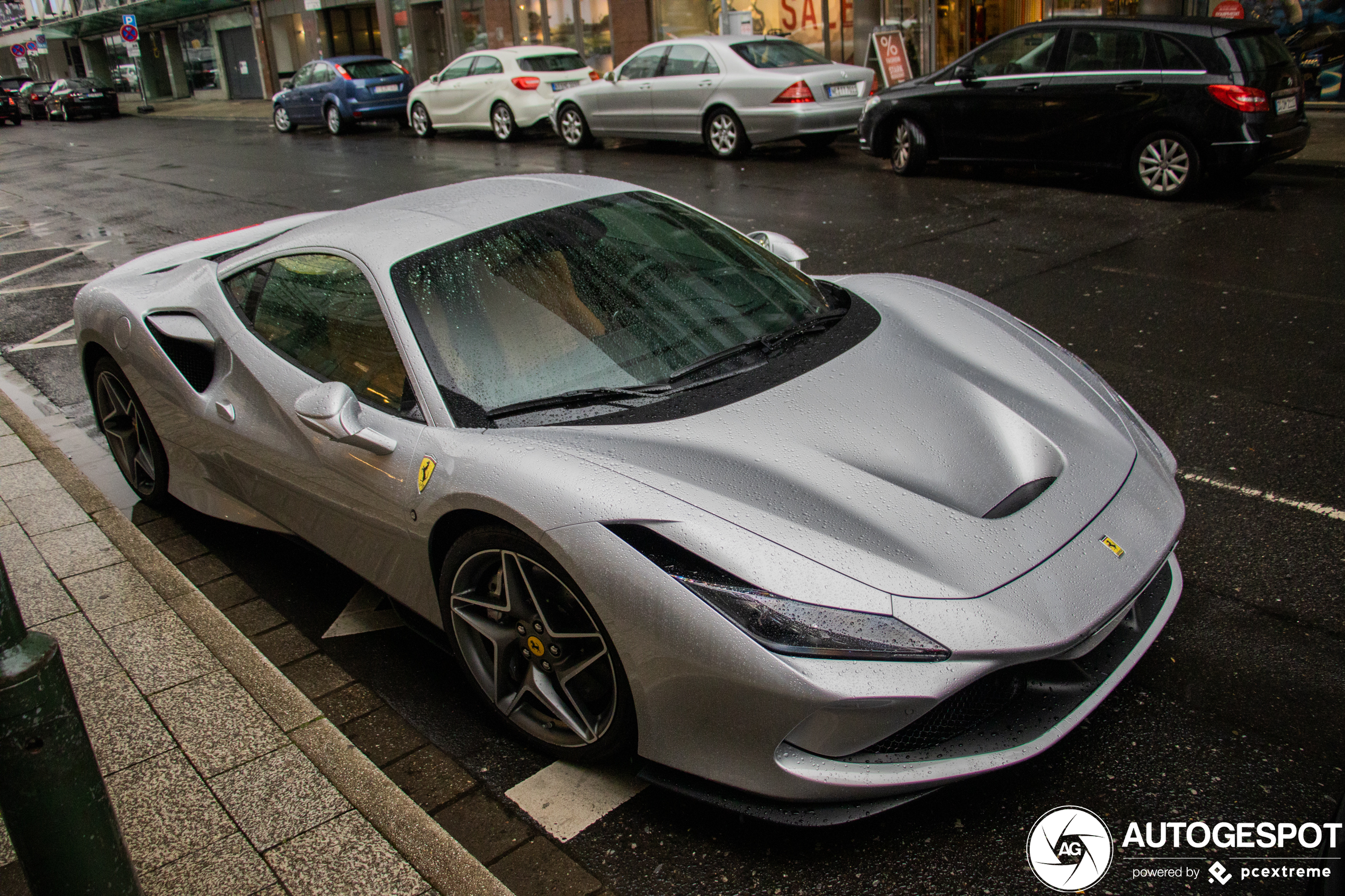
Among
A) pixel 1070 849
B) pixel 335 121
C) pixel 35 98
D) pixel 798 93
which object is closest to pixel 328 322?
pixel 1070 849

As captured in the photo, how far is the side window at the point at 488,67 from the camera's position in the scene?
18.2 meters

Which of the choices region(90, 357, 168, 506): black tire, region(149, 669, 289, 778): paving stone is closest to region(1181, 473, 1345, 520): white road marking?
region(149, 669, 289, 778): paving stone

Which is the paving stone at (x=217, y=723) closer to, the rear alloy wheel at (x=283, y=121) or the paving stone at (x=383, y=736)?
the paving stone at (x=383, y=736)

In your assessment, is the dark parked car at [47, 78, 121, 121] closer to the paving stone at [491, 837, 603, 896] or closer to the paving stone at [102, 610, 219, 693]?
the paving stone at [102, 610, 219, 693]

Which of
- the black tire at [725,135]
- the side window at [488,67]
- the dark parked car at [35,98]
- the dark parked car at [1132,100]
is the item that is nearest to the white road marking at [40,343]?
the dark parked car at [1132,100]

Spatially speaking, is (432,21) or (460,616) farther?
(432,21)

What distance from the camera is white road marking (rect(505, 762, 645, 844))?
2.76m

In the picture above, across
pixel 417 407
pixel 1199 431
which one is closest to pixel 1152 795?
pixel 417 407

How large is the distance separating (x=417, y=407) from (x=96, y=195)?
14.5 meters

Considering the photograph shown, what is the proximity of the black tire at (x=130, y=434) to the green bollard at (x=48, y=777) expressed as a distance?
2782 mm

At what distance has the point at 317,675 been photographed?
11.7ft

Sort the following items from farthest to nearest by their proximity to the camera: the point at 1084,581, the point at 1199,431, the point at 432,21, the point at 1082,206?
the point at 432,21 → the point at 1082,206 → the point at 1199,431 → the point at 1084,581

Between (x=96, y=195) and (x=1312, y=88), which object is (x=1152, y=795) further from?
(x=96, y=195)

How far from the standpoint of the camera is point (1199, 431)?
4.72 metres
